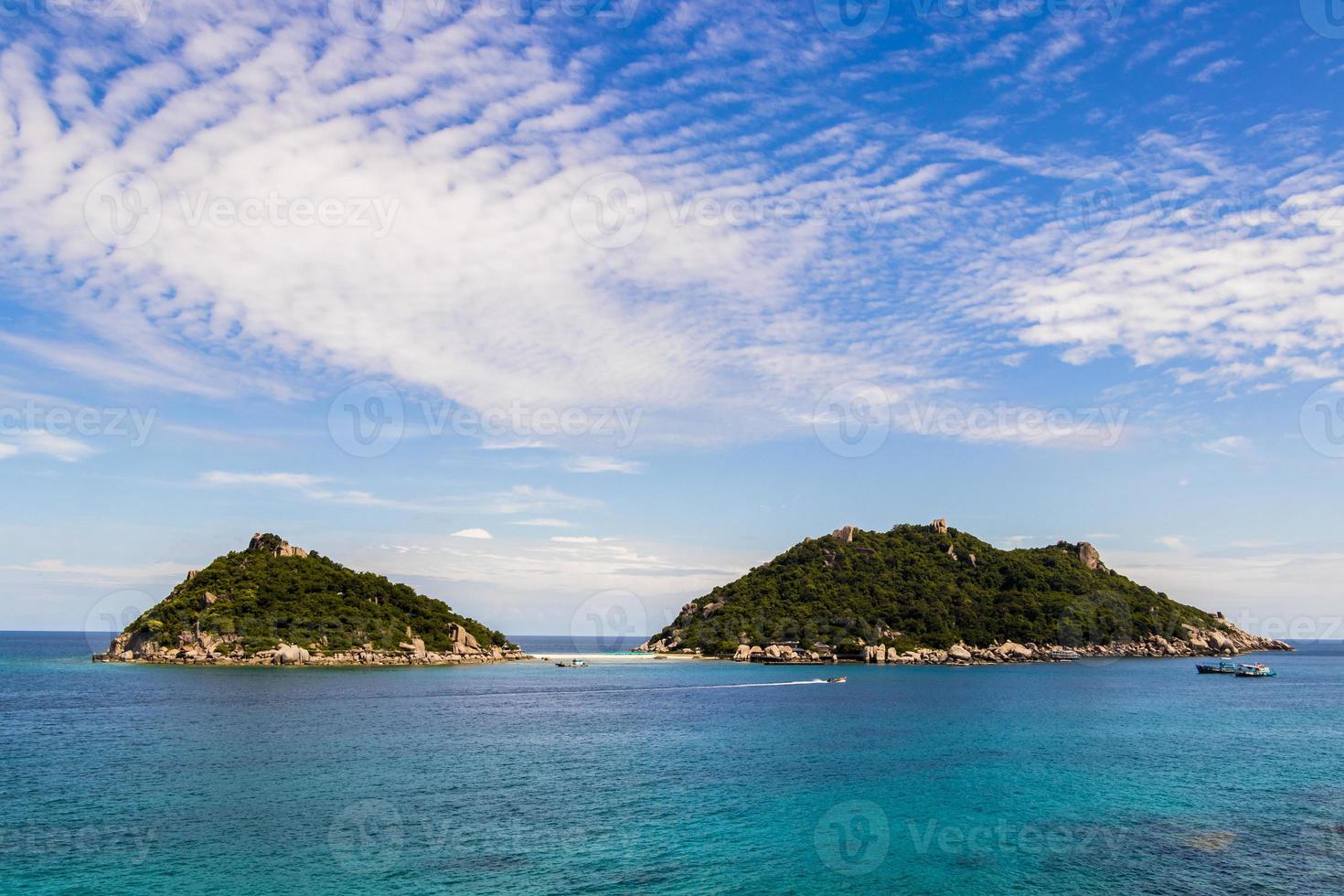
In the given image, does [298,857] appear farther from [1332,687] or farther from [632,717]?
[1332,687]

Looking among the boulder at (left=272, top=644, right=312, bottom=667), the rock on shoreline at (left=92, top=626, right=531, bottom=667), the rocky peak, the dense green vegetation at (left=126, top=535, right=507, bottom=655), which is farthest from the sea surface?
the rocky peak

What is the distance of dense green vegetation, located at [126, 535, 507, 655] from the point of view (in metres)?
158

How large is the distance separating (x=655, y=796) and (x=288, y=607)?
139536 mm

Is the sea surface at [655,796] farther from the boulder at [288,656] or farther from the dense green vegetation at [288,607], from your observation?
the dense green vegetation at [288,607]

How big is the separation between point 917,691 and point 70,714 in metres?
115

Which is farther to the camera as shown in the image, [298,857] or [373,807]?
[373,807]

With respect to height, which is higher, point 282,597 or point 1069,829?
point 282,597

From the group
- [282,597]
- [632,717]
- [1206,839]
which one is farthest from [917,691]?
[282,597]

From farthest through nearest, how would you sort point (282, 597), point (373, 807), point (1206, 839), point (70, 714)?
point (282, 597) → point (70, 714) → point (373, 807) → point (1206, 839)

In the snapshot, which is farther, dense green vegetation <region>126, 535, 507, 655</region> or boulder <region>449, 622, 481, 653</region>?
boulder <region>449, 622, 481, 653</region>

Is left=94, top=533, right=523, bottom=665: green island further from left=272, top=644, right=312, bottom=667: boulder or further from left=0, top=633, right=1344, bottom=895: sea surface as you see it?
left=0, top=633, right=1344, bottom=895: sea surface

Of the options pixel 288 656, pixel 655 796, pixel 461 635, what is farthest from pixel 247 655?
pixel 655 796

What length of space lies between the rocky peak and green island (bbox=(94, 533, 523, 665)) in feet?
0.66

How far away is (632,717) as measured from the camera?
309ft
